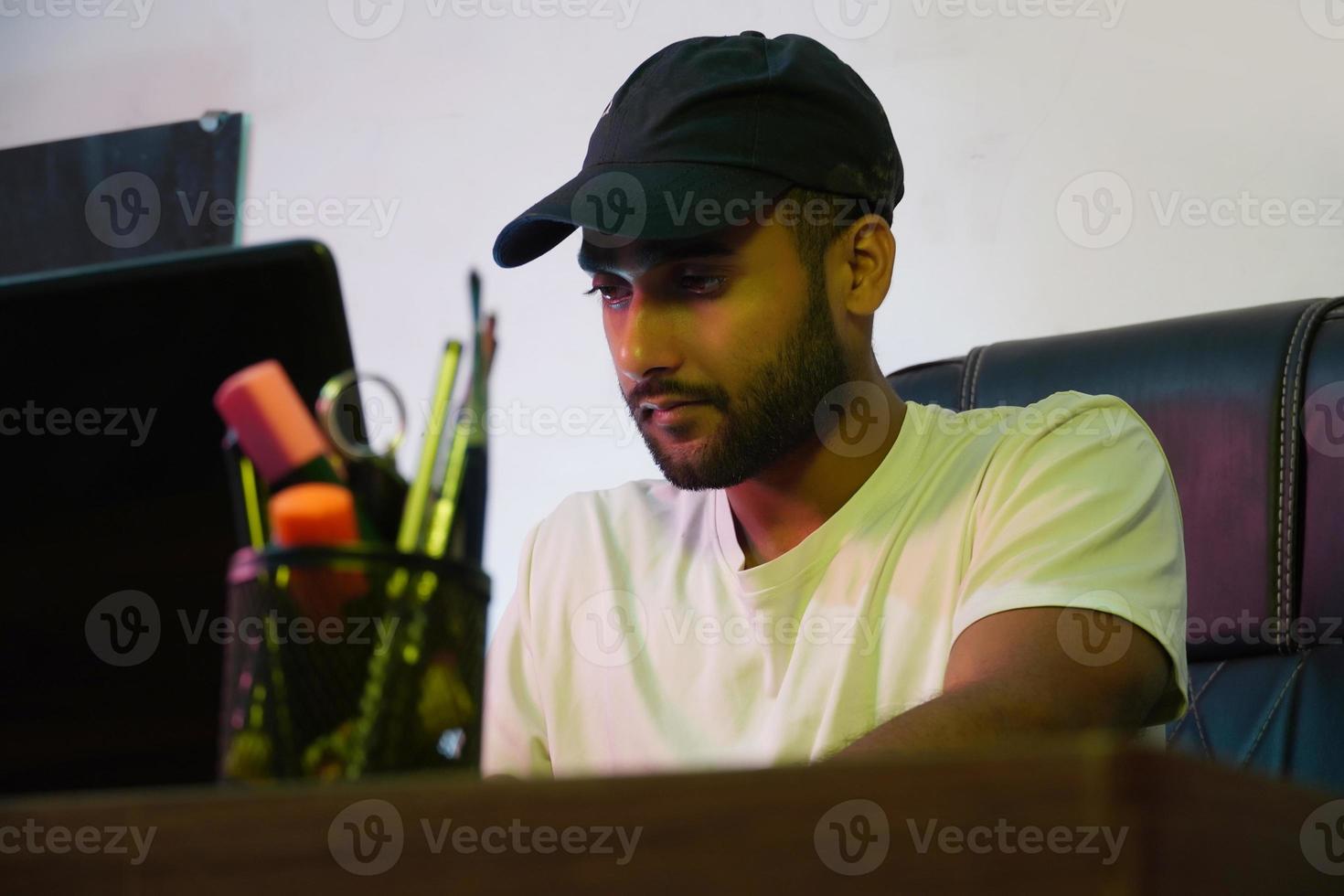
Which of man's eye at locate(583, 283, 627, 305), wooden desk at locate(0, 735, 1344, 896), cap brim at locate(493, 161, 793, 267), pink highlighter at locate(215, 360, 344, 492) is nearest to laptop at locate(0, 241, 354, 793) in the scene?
pink highlighter at locate(215, 360, 344, 492)

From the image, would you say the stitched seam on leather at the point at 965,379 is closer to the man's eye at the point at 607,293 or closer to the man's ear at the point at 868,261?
the man's ear at the point at 868,261

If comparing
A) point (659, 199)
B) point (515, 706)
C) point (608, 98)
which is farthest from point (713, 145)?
point (608, 98)

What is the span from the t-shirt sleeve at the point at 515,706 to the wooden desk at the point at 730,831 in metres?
0.90

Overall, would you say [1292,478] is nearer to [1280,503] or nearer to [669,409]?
[1280,503]

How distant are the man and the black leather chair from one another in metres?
0.12

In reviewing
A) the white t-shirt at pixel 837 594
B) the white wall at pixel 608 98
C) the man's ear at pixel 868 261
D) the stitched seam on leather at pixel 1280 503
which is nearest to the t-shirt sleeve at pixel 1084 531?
the white t-shirt at pixel 837 594

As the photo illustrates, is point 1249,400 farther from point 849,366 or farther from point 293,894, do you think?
point 293,894

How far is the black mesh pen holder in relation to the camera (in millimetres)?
521

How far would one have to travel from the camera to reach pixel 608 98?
6.95 ft

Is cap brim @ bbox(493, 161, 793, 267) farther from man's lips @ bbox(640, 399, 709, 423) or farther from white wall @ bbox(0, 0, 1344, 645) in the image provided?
white wall @ bbox(0, 0, 1344, 645)

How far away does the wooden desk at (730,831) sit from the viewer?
372 mm

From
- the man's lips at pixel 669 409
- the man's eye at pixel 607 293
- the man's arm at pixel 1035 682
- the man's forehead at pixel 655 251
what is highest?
the man's forehead at pixel 655 251

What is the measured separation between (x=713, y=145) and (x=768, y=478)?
318 mm

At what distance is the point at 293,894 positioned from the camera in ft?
1.36
